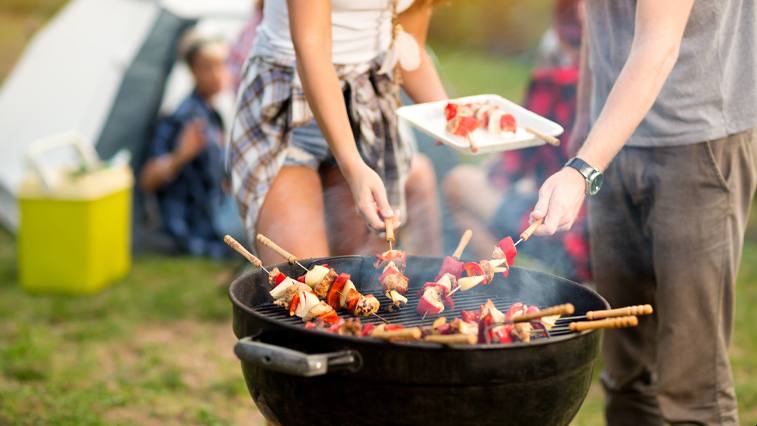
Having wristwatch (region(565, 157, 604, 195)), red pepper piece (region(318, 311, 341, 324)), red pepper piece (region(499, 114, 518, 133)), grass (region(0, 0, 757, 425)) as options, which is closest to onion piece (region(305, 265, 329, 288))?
red pepper piece (region(318, 311, 341, 324))

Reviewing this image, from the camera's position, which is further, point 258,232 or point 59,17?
point 59,17

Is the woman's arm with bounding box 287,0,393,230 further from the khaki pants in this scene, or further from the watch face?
the khaki pants

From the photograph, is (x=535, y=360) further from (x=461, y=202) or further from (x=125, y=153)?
(x=125, y=153)

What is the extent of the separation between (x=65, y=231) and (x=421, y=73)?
2.86 metres

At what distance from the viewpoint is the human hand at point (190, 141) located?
20.0 feet

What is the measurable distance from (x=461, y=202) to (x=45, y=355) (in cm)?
239

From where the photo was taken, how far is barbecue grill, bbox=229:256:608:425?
1936 millimetres

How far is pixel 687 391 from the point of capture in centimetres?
289

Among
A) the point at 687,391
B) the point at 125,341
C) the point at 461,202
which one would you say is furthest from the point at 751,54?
the point at 125,341

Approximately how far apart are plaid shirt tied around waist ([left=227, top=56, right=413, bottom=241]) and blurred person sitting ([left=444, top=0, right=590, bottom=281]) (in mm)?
1909

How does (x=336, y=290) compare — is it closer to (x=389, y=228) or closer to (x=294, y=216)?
(x=389, y=228)

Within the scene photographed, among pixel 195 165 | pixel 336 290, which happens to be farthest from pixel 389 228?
pixel 195 165

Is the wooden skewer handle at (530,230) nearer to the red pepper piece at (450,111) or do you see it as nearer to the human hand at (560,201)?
the human hand at (560,201)

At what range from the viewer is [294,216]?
2760 mm
